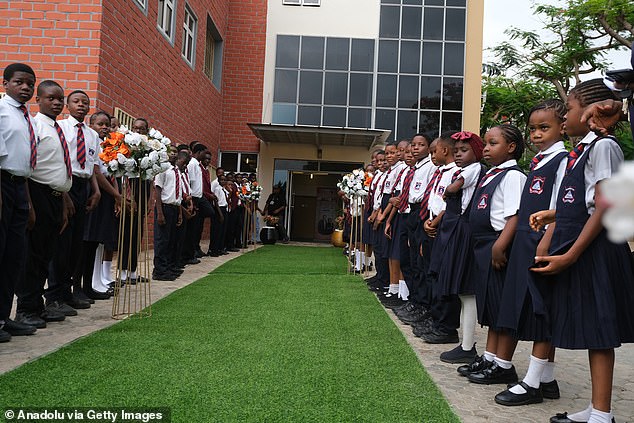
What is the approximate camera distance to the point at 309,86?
18.3 m

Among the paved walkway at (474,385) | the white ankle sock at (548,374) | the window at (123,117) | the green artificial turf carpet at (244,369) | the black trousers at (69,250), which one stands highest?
the window at (123,117)

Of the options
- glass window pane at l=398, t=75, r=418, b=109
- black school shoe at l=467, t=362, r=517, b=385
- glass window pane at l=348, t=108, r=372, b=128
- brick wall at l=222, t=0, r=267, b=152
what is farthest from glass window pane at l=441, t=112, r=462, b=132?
black school shoe at l=467, t=362, r=517, b=385

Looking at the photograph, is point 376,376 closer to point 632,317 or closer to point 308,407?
point 308,407

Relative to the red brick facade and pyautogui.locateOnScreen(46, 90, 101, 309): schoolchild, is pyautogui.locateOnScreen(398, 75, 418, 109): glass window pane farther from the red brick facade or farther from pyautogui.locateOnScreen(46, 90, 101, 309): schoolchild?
pyautogui.locateOnScreen(46, 90, 101, 309): schoolchild

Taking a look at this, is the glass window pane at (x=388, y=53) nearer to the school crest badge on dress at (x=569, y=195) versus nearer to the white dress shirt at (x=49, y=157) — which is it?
the white dress shirt at (x=49, y=157)

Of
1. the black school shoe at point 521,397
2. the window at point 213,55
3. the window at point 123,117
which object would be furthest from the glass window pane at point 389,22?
the black school shoe at point 521,397

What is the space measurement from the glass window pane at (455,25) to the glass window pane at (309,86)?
4.36m

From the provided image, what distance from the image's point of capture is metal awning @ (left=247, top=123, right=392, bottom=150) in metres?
16.0

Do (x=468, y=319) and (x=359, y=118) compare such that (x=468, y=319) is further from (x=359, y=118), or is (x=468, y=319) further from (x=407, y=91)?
(x=407, y=91)

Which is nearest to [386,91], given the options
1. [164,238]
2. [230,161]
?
[230,161]

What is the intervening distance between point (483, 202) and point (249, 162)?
1537 cm

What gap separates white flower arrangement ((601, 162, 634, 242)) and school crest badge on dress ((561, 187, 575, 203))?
2.34 metres

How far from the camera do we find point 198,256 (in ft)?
38.1

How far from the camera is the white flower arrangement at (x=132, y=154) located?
5.02 metres
